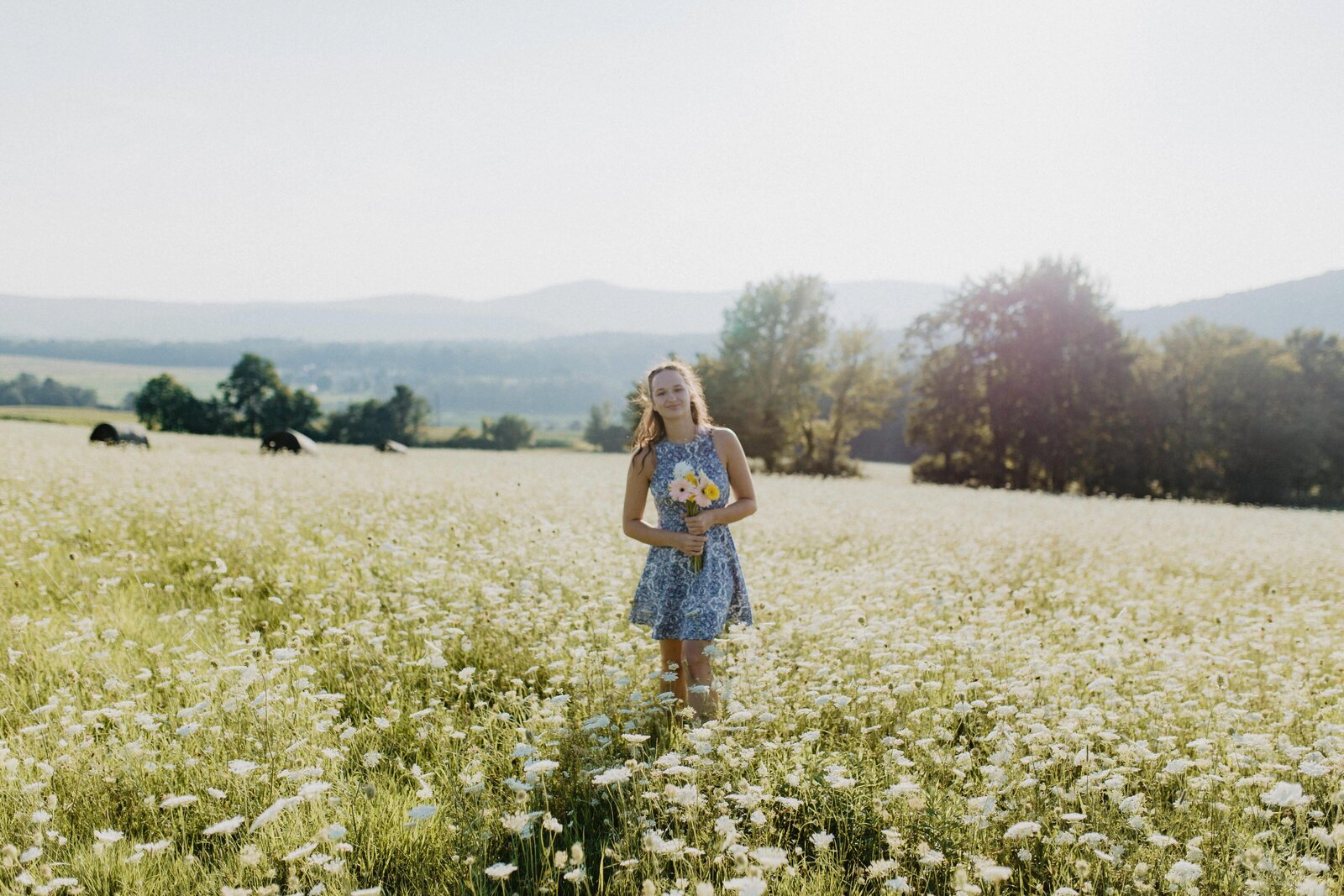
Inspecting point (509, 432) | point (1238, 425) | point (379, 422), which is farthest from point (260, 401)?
point (1238, 425)

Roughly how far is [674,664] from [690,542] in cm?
A: 74

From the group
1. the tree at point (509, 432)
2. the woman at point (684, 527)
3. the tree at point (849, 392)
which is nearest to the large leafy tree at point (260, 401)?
the tree at point (509, 432)

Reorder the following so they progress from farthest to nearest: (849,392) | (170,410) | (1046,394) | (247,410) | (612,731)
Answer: (247,410) → (170,410) → (849,392) → (1046,394) → (612,731)

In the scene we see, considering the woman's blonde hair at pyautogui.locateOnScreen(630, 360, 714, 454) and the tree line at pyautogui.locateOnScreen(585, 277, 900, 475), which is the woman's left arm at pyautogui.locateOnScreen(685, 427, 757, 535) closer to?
the woman's blonde hair at pyautogui.locateOnScreen(630, 360, 714, 454)

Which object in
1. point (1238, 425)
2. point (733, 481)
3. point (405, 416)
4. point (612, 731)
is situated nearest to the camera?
point (612, 731)

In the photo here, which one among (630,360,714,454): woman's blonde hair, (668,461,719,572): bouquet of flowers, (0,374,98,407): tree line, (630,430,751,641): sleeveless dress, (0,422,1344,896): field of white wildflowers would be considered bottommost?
(0,422,1344,896): field of white wildflowers

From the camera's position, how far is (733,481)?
5.47 metres

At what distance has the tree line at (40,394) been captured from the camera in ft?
403

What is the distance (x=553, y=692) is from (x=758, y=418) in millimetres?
42846

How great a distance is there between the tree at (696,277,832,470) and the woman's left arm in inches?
1634

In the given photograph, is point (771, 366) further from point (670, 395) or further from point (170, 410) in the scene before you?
point (170, 410)

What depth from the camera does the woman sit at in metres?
5.03

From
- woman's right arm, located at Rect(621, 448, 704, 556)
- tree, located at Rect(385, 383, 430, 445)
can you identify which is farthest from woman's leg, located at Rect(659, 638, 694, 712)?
tree, located at Rect(385, 383, 430, 445)

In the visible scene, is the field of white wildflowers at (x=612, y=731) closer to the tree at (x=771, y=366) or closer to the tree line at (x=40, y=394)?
the tree at (x=771, y=366)
